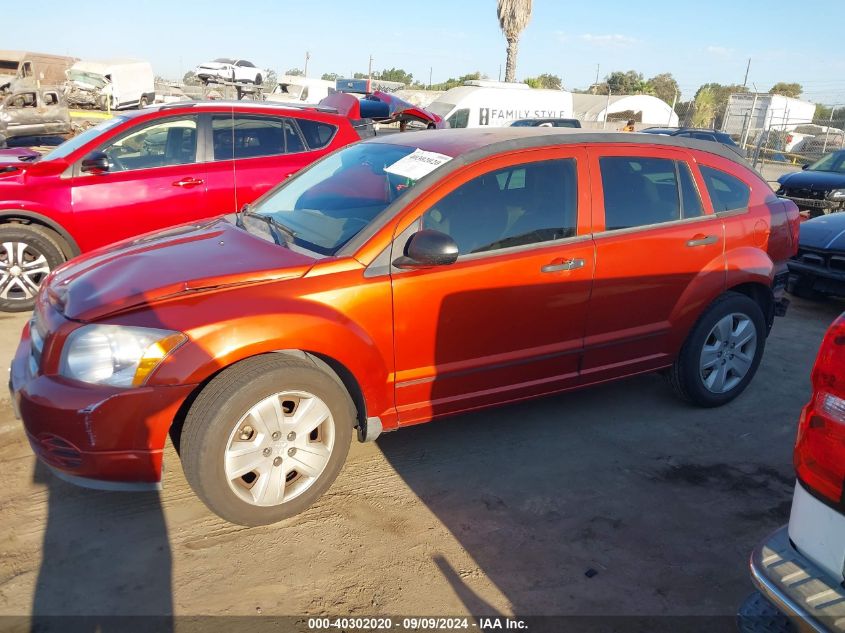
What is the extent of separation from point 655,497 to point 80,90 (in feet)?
78.7

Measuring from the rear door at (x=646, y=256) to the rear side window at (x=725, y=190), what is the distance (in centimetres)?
9

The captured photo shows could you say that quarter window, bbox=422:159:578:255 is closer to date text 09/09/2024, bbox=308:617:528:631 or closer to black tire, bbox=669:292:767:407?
black tire, bbox=669:292:767:407

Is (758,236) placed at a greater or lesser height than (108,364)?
greater

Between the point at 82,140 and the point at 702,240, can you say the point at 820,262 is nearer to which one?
the point at 702,240

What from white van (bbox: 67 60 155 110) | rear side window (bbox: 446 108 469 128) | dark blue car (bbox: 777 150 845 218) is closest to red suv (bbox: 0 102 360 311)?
dark blue car (bbox: 777 150 845 218)

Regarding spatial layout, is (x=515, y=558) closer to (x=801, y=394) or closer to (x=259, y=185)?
(x=801, y=394)

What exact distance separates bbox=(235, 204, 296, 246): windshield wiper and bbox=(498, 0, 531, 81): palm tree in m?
28.1

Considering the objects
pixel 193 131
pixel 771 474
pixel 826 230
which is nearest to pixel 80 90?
pixel 193 131

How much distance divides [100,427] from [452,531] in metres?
1.58

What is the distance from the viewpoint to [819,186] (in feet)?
37.1

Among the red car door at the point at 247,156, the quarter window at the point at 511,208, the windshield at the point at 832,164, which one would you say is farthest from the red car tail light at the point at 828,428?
the windshield at the point at 832,164

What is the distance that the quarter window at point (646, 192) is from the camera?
381 centimetres

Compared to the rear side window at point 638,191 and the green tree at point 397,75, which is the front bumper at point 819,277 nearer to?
the rear side window at point 638,191

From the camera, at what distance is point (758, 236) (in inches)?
171
